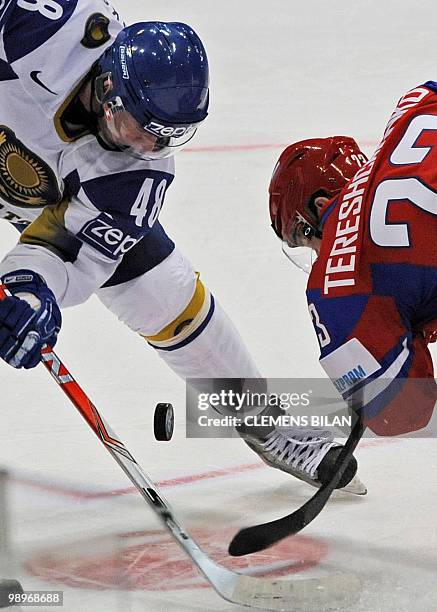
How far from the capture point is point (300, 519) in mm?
1999

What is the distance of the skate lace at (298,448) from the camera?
2541 millimetres

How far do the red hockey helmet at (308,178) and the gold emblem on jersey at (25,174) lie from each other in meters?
0.44

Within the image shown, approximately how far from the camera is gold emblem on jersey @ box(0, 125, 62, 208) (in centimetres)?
224

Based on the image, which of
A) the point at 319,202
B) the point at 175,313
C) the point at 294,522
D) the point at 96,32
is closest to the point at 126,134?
the point at 96,32

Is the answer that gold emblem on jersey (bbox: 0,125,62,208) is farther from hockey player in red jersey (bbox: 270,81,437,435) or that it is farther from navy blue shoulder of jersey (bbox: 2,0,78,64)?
A: hockey player in red jersey (bbox: 270,81,437,435)

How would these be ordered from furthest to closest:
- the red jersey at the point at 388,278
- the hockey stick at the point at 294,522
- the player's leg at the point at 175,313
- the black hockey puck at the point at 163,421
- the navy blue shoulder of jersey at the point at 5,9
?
the player's leg at the point at 175,313, the black hockey puck at the point at 163,421, the navy blue shoulder of jersey at the point at 5,9, the hockey stick at the point at 294,522, the red jersey at the point at 388,278

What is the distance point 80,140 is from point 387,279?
27.7 inches

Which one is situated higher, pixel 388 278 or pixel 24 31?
pixel 24 31

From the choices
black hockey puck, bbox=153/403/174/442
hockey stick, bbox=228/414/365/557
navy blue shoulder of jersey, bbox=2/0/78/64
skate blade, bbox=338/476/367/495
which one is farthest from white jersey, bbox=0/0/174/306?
skate blade, bbox=338/476/367/495

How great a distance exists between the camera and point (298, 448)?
2.57 metres

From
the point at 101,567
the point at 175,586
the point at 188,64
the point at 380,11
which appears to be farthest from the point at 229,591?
the point at 380,11

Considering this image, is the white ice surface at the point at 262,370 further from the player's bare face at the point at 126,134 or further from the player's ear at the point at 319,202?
the player's bare face at the point at 126,134

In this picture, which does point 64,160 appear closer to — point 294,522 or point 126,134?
point 126,134

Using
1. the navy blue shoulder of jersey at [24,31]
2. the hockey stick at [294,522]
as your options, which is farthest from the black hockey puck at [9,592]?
the navy blue shoulder of jersey at [24,31]
